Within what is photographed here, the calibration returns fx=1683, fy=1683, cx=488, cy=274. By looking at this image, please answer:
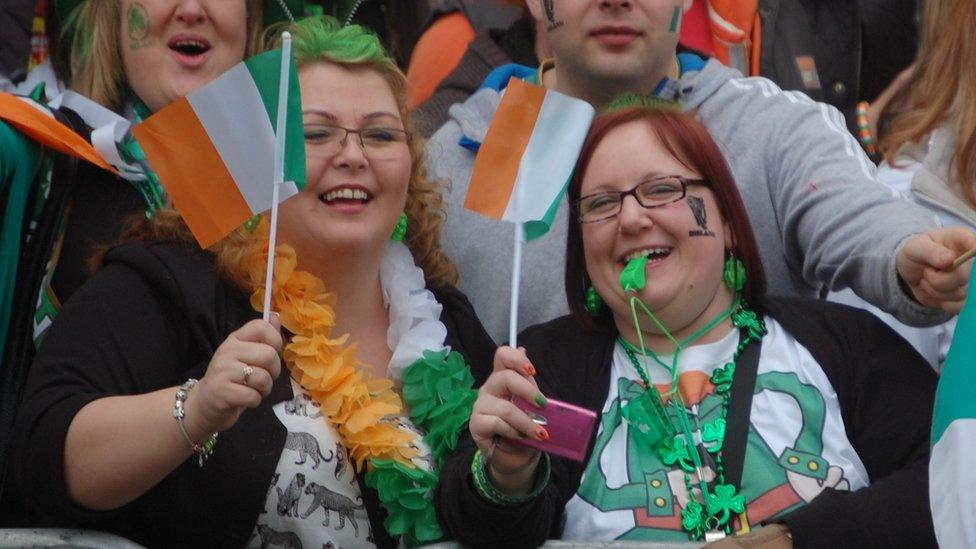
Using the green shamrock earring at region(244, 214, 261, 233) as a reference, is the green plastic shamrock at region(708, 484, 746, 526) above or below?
below

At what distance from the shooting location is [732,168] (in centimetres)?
398

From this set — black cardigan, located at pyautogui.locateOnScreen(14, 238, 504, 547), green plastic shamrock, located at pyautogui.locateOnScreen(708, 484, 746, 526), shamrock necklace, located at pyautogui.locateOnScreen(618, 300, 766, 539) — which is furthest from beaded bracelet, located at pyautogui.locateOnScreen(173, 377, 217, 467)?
green plastic shamrock, located at pyautogui.locateOnScreen(708, 484, 746, 526)

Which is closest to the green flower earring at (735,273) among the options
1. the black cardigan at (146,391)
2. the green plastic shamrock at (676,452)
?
the green plastic shamrock at (676,452)

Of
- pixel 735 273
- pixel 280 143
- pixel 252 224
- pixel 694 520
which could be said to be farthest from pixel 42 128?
pixel 694 520

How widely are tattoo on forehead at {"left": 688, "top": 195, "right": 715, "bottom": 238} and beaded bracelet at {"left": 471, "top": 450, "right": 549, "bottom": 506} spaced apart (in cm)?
61

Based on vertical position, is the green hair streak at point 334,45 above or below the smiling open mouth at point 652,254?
above

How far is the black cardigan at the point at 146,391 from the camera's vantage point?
3055mm

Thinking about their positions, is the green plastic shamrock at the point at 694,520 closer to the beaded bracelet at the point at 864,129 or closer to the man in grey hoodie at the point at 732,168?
the man in grey hoodie at the point at 732,168

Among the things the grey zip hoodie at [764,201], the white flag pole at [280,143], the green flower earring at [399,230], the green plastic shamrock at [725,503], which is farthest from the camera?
the green flower earring at [399,230]

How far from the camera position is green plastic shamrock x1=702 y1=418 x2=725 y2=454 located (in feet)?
10.5

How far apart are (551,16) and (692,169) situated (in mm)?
971

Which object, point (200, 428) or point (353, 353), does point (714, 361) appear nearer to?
point (353, 353)

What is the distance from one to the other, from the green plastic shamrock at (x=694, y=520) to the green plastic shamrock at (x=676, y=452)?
0.29 feet

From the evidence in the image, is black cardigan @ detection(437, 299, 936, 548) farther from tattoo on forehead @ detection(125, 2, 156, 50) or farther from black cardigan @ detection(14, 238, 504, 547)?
tattoo on forehead @ detection(125, 2, 156, 50)
